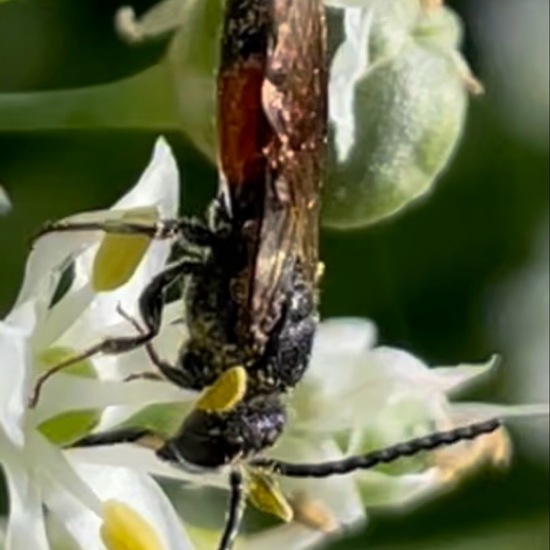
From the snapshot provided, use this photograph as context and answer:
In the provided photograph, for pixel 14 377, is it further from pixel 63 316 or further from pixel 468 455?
pixel 468 455

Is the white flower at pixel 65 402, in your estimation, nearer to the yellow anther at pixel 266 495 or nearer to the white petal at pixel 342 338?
the yellow anther at pixel 266 495

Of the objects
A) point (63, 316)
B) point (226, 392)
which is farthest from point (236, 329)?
point (63, 316)

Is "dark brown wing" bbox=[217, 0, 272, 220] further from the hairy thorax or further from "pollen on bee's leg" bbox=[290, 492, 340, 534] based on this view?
"pollen on bee's leg" bbox=[290, 492, 340, 534]

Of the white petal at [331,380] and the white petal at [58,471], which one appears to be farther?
the white petal at [331,380]

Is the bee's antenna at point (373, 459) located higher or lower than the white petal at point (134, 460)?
lower

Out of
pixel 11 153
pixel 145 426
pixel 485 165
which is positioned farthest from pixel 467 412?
pixel 485 165

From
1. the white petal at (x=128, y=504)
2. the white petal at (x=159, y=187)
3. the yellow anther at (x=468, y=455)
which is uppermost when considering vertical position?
the white petal at (x=159, y=187)

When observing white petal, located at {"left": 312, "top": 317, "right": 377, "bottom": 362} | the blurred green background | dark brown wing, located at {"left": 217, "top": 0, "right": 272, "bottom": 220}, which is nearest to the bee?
dark brown wing, located at {"left": 217, "top": 0, "right": 272, "bottom": 220}

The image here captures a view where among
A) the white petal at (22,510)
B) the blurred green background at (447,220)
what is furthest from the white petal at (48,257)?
the blurred green background at (447,220)
